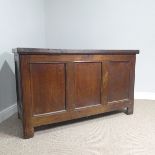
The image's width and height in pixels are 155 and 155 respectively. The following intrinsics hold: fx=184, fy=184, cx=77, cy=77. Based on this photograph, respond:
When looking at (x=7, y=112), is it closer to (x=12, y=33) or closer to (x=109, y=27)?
(x=12, y=33)

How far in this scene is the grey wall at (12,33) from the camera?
172 centimetres

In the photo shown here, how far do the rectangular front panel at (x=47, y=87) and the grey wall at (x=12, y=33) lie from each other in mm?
510

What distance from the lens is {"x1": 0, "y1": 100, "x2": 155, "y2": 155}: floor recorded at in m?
1.23

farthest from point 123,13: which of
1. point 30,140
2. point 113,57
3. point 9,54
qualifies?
point 30,140

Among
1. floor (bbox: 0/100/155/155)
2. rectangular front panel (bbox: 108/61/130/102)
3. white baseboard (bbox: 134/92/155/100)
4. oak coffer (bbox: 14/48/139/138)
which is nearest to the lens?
floor (bbox: 0/100/155/155)

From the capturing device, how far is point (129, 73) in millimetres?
1822

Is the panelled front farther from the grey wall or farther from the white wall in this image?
the white wall

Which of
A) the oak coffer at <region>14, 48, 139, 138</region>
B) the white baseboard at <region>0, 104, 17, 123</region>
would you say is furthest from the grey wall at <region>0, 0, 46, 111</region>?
the oak coffer at <region>14, 48, 139, 138</region>

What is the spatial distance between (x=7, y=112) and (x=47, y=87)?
0.65 metres

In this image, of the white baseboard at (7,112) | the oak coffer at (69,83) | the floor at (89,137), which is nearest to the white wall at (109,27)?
the oak coffer at (69,83)

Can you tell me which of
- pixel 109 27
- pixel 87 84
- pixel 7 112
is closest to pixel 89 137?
pixel 87 84

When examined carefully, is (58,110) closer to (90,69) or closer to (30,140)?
(30,140)

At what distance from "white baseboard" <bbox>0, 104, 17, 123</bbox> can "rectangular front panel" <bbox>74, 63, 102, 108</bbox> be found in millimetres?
717

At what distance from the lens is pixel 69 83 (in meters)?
1.52
